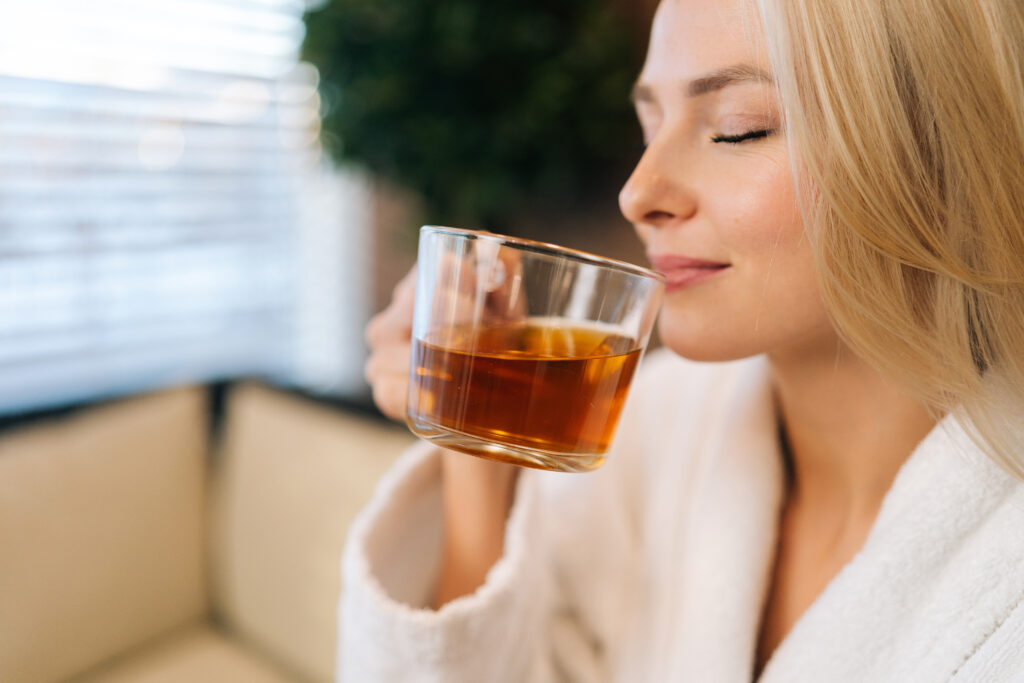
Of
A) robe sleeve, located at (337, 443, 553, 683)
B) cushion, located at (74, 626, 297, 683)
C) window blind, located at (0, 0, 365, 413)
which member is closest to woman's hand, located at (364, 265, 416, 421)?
robe sleeve, located at (337, 443, 553, 683)

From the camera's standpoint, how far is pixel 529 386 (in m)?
0.54

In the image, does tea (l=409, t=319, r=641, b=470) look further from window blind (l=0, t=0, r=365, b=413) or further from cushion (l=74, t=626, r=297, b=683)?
window blind (l=0, t=0, r=365, b=413)

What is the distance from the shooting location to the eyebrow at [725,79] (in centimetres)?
60

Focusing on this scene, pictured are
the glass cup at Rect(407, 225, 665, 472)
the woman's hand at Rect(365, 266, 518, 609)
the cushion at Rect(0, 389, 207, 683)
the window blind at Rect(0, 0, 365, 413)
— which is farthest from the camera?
the window blind at Rect(0, 0, 365, 413)

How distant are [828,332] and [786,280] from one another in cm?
11

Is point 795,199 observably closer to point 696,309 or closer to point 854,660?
point 696,309

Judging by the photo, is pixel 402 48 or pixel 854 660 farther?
pixel 402 48

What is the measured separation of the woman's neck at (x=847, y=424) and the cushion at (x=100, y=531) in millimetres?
965

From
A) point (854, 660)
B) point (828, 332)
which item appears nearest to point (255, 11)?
point (828, 332)

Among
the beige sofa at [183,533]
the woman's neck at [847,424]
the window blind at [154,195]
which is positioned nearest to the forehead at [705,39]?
the woman's neck at [847,424]

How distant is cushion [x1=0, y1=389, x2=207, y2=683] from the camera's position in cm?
112

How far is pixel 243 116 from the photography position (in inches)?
89.8

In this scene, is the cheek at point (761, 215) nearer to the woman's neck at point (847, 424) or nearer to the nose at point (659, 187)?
the nose at point (659, 187)

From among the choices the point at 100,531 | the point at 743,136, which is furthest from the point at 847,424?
the point at 100,531
